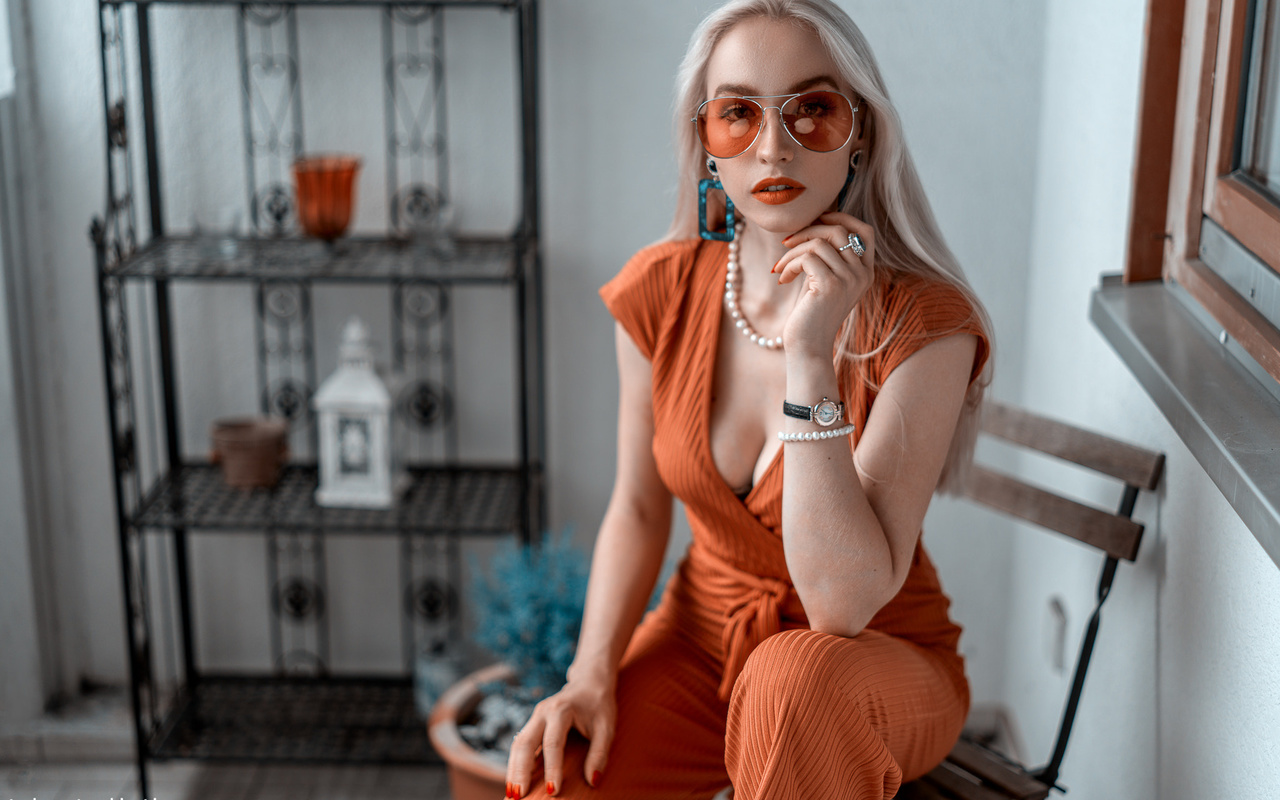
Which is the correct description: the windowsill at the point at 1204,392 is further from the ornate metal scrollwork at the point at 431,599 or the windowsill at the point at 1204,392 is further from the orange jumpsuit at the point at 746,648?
the ornate metal scrollwork at the point at 431,599

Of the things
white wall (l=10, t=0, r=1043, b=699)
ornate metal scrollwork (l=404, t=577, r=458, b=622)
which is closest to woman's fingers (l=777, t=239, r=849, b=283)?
white wall (l=10, t=0, r=1043, b=699)

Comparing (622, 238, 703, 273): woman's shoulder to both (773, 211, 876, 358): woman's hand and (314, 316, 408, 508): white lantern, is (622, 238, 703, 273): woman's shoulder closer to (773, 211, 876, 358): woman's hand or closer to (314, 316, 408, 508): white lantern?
(773, 211, 876, 358): woman's hand

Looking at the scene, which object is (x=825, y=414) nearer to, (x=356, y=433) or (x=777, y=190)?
(x=777, y=190)

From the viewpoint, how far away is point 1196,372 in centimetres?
140

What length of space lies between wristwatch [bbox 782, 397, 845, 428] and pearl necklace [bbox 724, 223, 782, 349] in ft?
0.65

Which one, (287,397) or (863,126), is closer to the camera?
(863,126)

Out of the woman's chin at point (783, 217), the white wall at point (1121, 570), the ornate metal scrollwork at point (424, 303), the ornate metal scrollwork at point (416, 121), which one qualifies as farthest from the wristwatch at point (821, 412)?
the ornate metal scrollwork at point (424, 303)

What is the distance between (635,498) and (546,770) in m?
0.40

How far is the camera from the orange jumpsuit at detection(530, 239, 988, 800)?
1211 millimetres

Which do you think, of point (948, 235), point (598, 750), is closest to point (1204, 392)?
point (598, 750)

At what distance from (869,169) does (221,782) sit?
1.81m

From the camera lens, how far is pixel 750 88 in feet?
4.28

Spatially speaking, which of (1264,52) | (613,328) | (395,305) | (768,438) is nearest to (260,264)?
(395,305)

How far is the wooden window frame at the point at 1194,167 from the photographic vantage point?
4.55 ft
